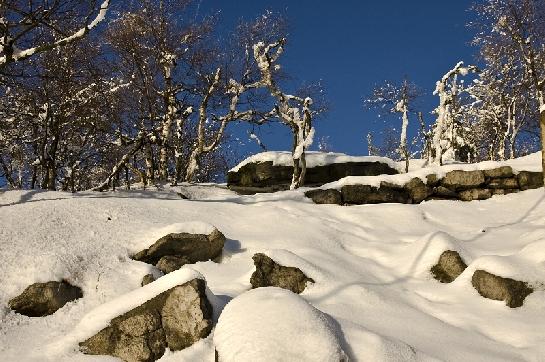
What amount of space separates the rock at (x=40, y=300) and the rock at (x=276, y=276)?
2.17 meters

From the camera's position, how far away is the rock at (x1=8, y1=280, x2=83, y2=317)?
4.51 meters

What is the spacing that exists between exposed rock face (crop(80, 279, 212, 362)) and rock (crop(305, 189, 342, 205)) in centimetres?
593

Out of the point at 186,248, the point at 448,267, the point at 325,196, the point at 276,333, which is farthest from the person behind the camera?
the point at 325,196

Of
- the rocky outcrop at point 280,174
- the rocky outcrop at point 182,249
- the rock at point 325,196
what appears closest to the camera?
the rocky outcrop at point 182,249

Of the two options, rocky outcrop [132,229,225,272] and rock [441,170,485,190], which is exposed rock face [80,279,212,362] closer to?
rocky outcrop [132,229,225,272]

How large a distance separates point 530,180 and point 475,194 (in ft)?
4.59

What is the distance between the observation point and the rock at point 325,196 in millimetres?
9758

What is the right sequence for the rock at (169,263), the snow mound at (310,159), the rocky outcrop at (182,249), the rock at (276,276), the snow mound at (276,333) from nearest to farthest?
the snow mound at (276,333)
the rock at (276,276)
the rock at (169,263)
the rocky outcrop at (182,249)
the snow mound at (310,159)

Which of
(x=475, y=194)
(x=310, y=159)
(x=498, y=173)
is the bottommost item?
(x=475, y=194)

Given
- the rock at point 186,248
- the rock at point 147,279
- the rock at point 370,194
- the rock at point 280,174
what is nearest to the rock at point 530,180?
the rock at point 370,194

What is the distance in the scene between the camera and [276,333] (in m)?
3.15

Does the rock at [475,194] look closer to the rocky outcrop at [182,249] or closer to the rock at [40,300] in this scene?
the rocky outcrop at [182,249]

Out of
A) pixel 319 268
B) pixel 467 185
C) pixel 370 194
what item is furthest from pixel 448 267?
pixel 467 185

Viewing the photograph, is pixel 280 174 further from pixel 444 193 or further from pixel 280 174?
pixel 444 193
